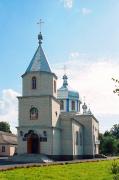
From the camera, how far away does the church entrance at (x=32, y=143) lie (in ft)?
128

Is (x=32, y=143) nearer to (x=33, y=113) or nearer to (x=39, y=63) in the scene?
(x=33, y=113)

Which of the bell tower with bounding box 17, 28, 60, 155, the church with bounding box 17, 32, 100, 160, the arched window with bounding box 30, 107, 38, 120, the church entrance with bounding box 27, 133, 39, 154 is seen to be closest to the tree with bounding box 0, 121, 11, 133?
the church with bounding box 17, 32, 100, 160

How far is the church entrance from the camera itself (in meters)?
39.0

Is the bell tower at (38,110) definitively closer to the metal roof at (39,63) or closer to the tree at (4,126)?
the metal roof at (39,63)

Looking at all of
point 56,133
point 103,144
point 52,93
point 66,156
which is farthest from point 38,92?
point 103,144

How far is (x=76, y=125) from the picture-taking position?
43.3 m

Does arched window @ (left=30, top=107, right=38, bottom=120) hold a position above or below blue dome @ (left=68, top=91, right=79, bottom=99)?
below

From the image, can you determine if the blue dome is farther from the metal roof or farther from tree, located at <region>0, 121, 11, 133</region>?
tree, located at <region>0, 121, 11, 133</region>

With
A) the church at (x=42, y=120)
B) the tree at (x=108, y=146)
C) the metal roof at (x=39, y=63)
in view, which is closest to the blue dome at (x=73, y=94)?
the church at (x=42, y=120)

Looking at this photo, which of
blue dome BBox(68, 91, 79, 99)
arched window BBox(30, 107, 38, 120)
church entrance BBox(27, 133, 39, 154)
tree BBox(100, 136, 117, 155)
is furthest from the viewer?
tree BBox(100, 136, 117, 155)

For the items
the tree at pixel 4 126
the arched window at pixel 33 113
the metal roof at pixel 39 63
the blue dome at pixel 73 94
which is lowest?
the arched window at pixel 33 113

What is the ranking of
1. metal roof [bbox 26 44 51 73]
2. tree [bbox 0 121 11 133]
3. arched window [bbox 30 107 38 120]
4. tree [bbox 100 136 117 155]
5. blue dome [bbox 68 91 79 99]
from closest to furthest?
arched window [bbox 30 107 38 120], metal roof [bbox 26 44 51 73], blue dome [bbox 68 91 79 99], tree [bbox 100 136 117 155], tree [bbox 0 121 11 133]

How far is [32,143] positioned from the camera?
39.1 m

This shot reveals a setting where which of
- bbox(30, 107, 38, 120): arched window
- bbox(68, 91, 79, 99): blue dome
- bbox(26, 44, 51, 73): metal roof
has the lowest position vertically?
bbox(30, 107, 38, 120): arched window
